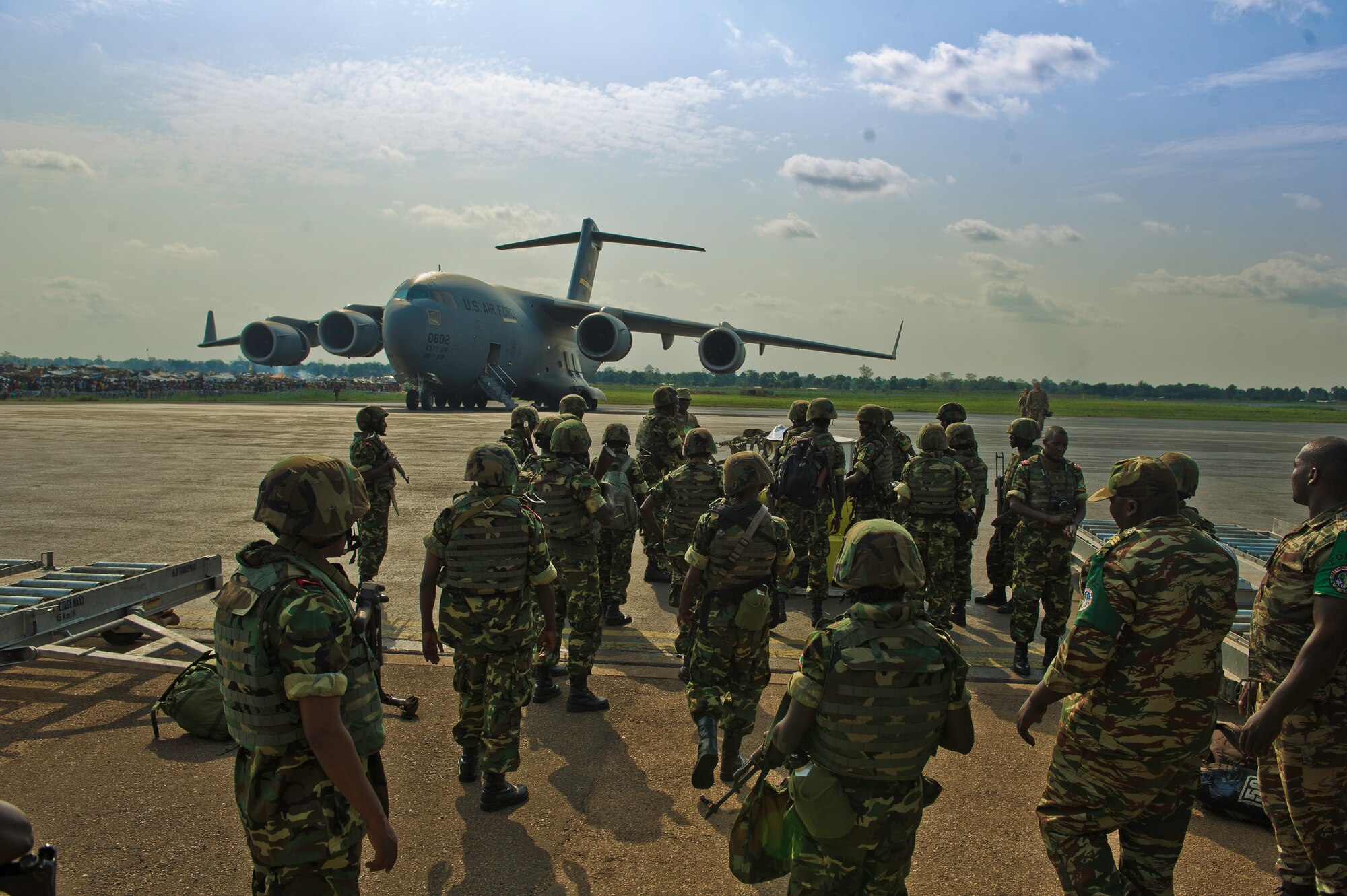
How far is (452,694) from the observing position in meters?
5.29

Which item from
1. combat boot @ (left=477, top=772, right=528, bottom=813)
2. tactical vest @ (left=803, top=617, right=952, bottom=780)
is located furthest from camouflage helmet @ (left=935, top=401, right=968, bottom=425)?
tactical vest @ (left=803, top=617, right=952, bottom=780)

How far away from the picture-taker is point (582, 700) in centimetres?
521

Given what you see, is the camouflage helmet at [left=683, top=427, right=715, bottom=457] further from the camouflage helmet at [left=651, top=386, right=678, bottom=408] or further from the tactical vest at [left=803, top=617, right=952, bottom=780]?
the tactical vest at [left=803, top=617, right=952, bottom=780]

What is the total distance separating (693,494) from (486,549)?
7.72 feet

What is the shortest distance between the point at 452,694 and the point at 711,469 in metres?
2.44

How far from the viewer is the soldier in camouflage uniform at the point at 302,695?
7.60 ft

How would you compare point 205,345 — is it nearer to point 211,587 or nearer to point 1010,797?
point 211,587

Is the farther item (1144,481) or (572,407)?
(572,407)

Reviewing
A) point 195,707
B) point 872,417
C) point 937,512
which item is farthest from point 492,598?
point 872,417

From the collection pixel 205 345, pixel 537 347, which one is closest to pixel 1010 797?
pixel 537 347

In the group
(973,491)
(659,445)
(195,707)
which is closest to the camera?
(195,707)

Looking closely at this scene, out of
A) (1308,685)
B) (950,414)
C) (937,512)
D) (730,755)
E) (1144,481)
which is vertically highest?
(950,414)

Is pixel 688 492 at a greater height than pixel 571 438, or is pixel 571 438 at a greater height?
pixel 571 438

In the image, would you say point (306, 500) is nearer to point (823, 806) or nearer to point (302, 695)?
point (302, 695)
